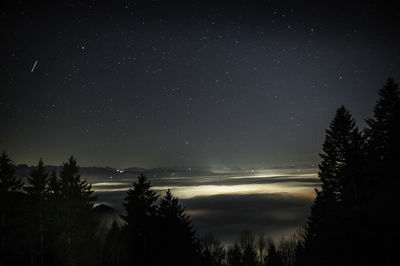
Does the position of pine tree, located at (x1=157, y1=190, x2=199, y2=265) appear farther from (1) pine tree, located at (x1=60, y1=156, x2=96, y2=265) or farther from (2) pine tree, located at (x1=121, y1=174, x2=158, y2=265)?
(1) pine tree, located at (x1=60, y1=156, x2=96, y2=265)

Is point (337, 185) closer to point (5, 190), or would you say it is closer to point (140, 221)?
point (140, 221)

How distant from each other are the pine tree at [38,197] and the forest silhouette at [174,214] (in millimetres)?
108

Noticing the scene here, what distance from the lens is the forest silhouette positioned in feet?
55.6

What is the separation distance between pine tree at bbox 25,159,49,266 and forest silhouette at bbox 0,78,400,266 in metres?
0.11

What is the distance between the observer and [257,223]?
503 ft

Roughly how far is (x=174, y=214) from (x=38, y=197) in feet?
57.4

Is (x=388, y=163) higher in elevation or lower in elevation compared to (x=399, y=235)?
higher

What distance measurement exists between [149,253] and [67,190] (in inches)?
477

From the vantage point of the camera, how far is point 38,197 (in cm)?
3048

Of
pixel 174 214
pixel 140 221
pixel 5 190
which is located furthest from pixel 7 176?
pixel 174 214

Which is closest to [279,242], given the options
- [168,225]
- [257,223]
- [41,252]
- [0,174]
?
[257,223]

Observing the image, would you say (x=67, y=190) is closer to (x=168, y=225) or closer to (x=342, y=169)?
(x=168, y=225)

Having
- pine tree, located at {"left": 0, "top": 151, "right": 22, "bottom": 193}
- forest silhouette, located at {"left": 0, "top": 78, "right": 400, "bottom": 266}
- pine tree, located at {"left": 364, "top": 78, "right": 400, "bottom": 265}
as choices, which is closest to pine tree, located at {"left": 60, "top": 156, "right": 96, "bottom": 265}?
forest silhouette, located at {"left": 0, "top": 78, "right": 400, "bottom": 266}

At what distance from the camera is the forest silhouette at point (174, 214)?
16953mm
